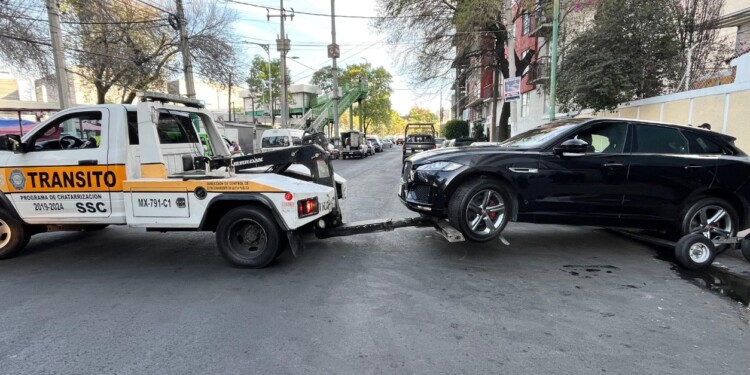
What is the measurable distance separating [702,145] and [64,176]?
8400 mm

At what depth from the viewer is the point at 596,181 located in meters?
5.51

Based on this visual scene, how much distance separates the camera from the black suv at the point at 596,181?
17.7ft

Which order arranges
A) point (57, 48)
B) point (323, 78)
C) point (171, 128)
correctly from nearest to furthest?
point (171, 128), point (57, 48), point (323, 78)

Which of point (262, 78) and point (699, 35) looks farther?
point (262, 78)

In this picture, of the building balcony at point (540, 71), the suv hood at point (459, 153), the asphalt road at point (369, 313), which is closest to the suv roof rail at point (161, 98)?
the asphalt road at point (369, 313)

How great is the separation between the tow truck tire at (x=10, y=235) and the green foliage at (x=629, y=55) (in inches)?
540

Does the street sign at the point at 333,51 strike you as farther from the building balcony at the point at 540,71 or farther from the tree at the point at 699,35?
the tree at the point at 699,35

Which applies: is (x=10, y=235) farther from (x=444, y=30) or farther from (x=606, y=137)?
(x=444, y=30)

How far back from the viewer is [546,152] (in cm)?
551

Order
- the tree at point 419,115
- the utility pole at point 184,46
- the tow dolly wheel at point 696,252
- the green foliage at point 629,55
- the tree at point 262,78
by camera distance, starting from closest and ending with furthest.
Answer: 1. the tow dolly wheel at point 696,252
2. the green foliage at point 629,55
3. the utility pole at point 184,46
4. the tree at point 262,78
5. the tree at point 419,115

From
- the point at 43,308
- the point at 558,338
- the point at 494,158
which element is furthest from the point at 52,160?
the point at 558,338

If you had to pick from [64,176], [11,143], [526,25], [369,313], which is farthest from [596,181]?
[526,25]

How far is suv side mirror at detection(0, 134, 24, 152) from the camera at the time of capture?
5.32 metres

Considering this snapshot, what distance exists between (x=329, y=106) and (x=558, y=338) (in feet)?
131
